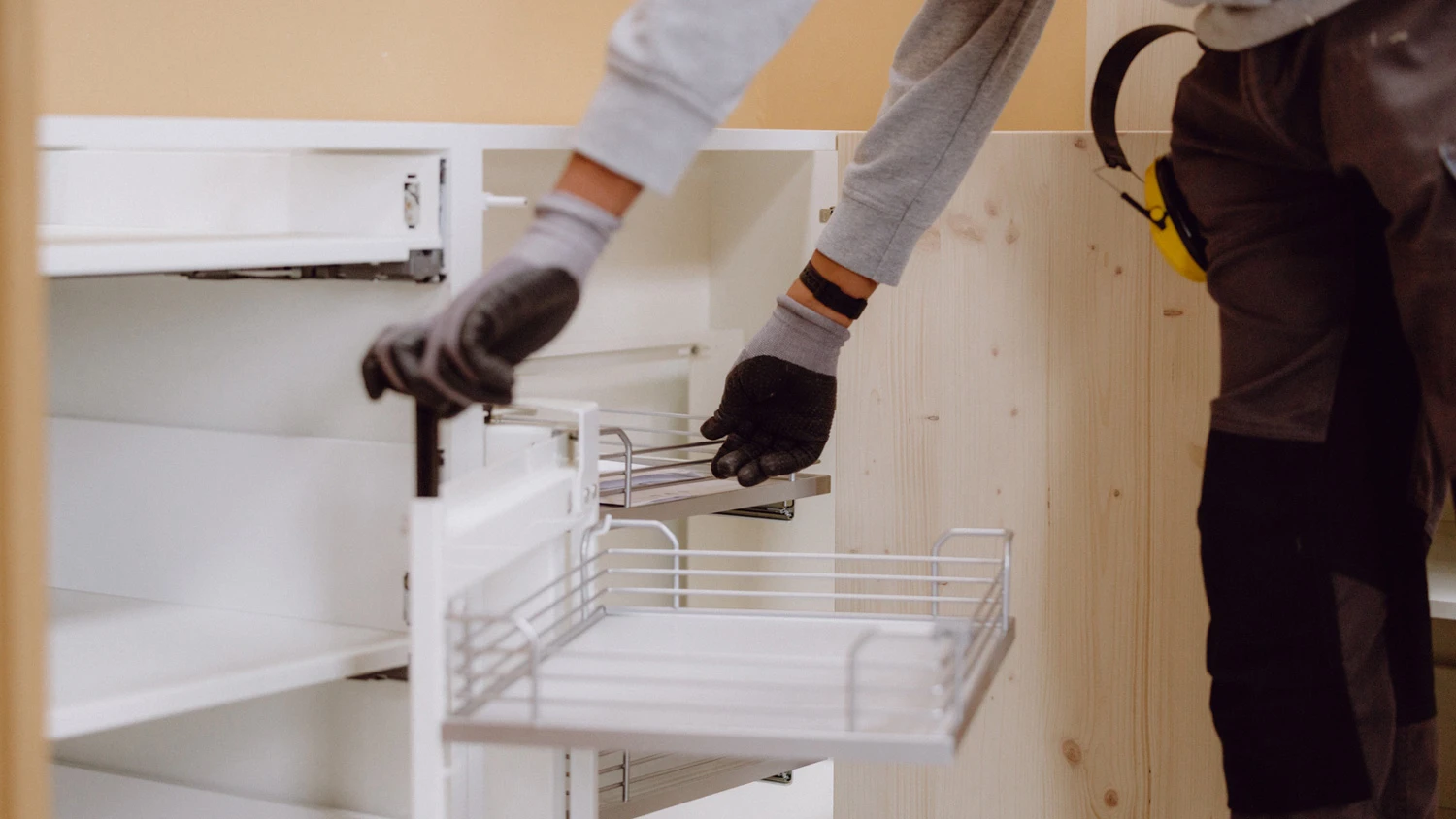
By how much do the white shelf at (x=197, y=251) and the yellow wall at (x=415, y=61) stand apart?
0.45 m

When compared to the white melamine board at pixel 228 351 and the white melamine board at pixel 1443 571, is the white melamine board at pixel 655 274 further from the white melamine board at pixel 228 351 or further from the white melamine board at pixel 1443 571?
the white melamine board at pixel 1443 571

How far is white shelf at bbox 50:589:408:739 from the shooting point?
2.88 feet

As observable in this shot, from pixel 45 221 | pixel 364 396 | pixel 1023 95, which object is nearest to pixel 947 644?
pixel 364 396

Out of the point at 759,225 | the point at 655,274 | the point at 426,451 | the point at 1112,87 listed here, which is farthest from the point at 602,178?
the point at 655,274

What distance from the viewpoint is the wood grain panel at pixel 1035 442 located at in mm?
1329

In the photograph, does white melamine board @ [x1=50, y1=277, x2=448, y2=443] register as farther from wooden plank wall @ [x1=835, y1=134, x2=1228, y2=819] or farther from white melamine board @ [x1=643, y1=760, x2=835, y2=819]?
white melamine board @ [x1=643, y1=760, x2=835, y2=819]

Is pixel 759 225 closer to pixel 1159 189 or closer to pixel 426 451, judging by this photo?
pixel 1159 189

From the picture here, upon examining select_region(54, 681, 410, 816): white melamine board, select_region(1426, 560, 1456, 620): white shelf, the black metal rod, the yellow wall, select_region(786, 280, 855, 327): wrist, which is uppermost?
the yellow wall

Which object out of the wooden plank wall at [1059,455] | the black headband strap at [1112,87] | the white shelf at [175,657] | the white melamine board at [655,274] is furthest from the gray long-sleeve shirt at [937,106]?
the white melamine board at [655,274]

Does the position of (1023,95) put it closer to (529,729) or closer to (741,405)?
(741,405)

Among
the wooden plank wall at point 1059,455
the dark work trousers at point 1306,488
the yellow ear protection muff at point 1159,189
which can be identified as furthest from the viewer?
the wooden plank wall at point 1059,455

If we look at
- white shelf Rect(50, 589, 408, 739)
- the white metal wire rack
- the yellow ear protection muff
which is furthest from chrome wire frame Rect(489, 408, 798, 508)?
the yellow ear protection muff

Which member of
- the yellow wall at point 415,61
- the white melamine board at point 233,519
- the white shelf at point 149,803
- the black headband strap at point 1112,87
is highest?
the yellow wall at point 415,61

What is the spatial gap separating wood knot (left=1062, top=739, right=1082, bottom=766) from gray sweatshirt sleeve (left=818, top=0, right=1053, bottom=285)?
53 centimetres
